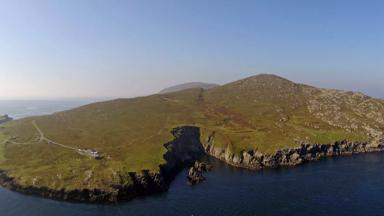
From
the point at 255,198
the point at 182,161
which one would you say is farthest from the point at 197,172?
the point at 255,198

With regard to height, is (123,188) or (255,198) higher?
(123,188)

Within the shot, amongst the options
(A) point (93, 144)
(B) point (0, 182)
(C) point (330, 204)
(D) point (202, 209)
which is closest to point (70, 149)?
(A) point (93, 144)

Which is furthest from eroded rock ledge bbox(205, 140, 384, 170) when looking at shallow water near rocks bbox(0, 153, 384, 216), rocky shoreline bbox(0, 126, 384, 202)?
shallow water near rocks bbox(0, 153, 384, 216)

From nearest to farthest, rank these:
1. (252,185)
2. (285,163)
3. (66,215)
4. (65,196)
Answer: (66,215)
(65,196)
(252,185)
(285,163)

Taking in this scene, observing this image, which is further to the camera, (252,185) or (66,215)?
(252,185)

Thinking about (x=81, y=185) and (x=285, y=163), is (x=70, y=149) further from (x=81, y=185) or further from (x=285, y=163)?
(x=285, y=163)

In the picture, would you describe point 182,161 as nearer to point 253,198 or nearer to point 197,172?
point 197,172
